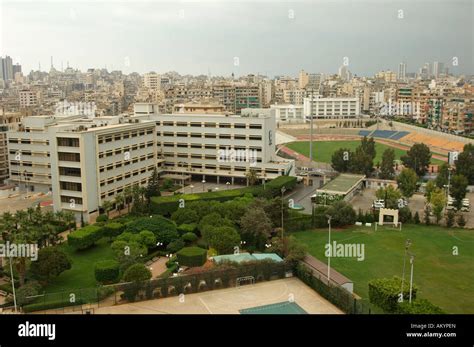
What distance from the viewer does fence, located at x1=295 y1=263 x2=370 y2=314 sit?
587cm

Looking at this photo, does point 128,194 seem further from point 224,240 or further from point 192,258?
point 192,258

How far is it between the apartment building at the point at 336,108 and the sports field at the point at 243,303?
86.6ft

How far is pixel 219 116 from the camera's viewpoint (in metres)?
14.0

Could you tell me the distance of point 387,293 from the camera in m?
5.70

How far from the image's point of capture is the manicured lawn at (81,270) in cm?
705

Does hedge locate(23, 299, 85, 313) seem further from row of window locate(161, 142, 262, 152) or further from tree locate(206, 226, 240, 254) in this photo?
row of window locate(161, 142, 262, 152)

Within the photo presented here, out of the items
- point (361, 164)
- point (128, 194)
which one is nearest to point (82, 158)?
point (128, 194)

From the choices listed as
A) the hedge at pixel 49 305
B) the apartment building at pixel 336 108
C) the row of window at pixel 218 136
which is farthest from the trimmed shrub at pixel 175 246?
the apartment building at pixel 336 108

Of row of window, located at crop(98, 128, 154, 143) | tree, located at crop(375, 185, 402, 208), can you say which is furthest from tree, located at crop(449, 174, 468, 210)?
row of window, located at crop(98, 128, 154, 143)
